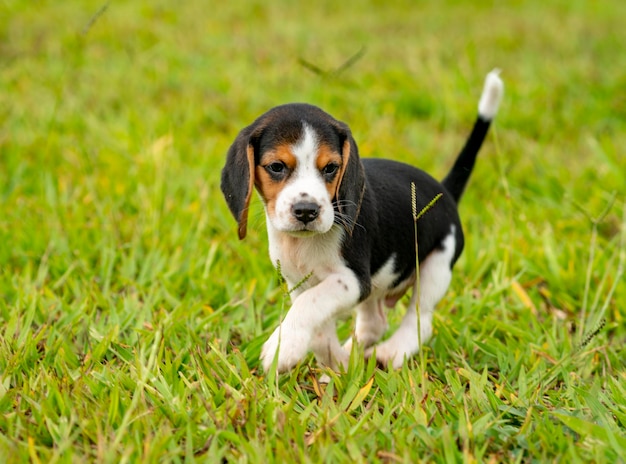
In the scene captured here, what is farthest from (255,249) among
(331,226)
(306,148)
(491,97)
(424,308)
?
(306,148)

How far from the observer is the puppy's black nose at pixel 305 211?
10.2ft

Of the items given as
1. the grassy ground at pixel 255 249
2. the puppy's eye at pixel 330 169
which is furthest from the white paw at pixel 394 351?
the puppy's eye at pixel 330 169

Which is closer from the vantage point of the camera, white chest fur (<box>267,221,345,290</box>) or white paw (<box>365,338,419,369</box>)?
white chest fur (<box>267,221,345,290</box>)

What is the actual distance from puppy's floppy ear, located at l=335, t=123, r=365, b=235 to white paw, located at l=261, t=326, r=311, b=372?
46 cm

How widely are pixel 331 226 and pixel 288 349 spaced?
50 centimetres

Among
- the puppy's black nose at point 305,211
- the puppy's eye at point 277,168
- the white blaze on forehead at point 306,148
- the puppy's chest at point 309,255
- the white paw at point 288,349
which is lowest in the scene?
the white paw at point 288,349

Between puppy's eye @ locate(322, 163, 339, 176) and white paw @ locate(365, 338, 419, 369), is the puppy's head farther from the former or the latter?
white paw @ locate(365, 338, 419, 369)

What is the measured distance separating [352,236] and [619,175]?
3487 millimetres

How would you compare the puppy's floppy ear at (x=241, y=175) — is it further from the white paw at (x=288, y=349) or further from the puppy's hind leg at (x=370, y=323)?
the puppy's hind leg at (x=370, y=323)

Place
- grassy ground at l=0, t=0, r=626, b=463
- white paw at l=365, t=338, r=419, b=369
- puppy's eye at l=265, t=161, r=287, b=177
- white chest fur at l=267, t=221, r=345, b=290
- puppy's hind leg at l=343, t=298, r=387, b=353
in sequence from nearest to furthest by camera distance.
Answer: grassy ground at l=0, t=0, r=626, b=463, puppy's eye at l=265, t=161, r=287, b=177, white chest fur at l=267, t=221, r=345, b=290, white paw at l=365, t=338, r=419, b=369, puppy's hind leg at l=343, t=298, r=387, b=353

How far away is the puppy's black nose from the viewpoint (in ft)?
10.2

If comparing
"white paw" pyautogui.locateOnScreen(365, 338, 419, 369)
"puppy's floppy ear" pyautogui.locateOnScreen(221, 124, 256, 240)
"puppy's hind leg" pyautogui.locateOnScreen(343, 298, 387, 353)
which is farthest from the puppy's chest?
"puppy's hind leg" pyautogui.locateOnScreen(343, 298, 387, 353)

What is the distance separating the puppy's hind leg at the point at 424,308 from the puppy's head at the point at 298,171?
70cm

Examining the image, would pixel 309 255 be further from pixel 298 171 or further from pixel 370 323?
pixel 370 323
